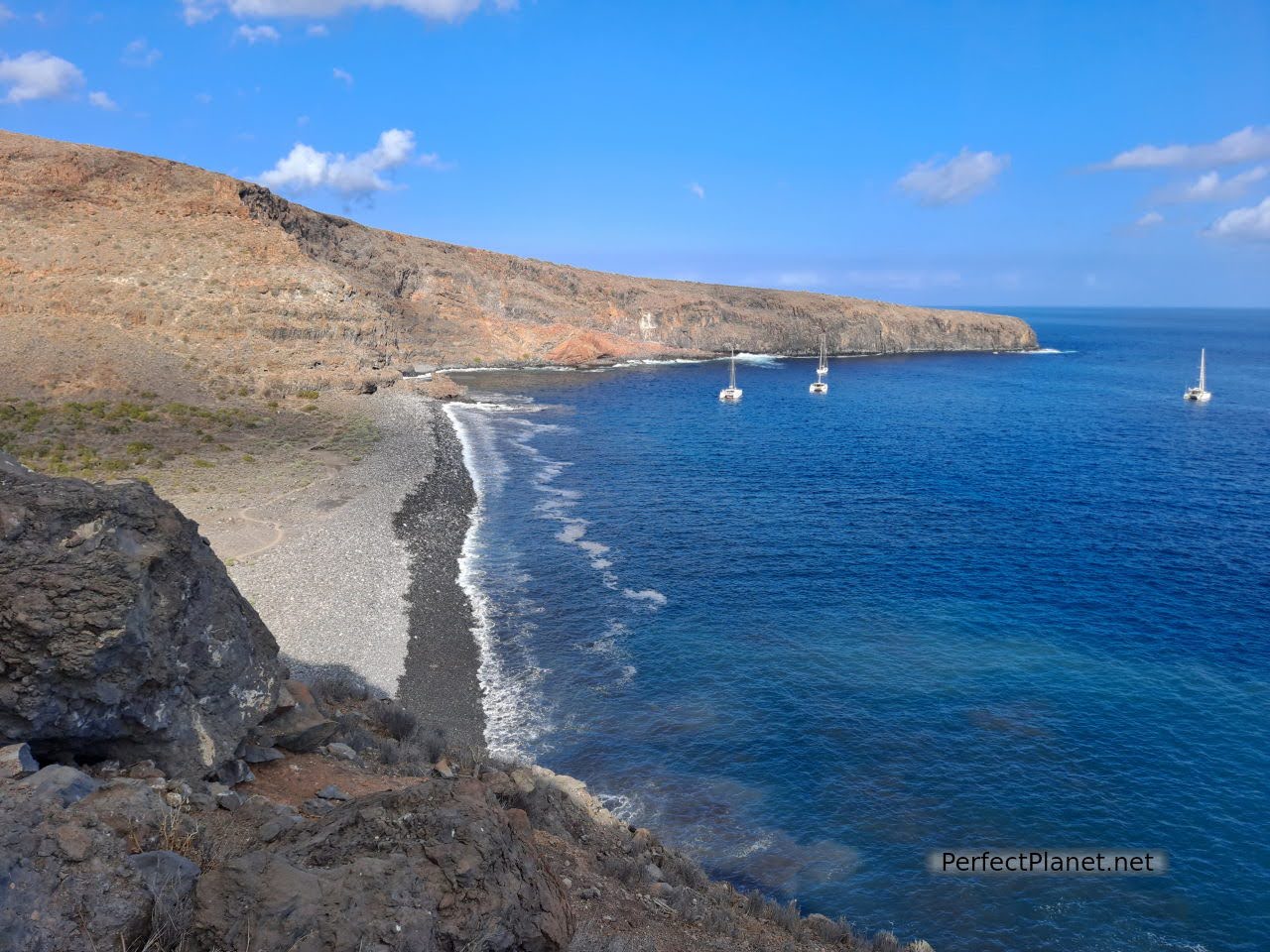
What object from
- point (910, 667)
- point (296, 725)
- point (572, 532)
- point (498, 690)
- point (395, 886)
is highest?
point (395, 886)

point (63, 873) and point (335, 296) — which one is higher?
point (335, 296)

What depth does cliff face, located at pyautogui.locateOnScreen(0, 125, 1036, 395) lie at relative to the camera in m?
59.6

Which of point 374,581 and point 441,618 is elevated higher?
point 374,581

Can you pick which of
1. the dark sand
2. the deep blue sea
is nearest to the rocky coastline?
the deep blue sea

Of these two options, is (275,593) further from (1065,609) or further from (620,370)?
(620,370)

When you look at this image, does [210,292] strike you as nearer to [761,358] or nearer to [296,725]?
[296,725]

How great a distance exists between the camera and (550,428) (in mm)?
64375

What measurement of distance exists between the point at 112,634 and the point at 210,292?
67.0 meters

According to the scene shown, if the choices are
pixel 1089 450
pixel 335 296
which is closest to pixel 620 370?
pixel 335 296

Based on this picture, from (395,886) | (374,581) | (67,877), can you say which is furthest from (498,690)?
(67,877)

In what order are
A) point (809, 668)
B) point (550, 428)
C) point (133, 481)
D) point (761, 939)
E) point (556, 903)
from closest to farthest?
1. point (556, 903)
2. point (133, 481)
3. point (761, 939)
4. point (809, 668)
5. point (550, 428)

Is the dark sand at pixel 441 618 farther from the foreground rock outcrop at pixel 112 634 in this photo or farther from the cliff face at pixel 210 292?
the cliff face at pixel 210 292

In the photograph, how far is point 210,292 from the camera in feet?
223

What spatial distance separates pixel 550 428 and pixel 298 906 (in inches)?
2295
